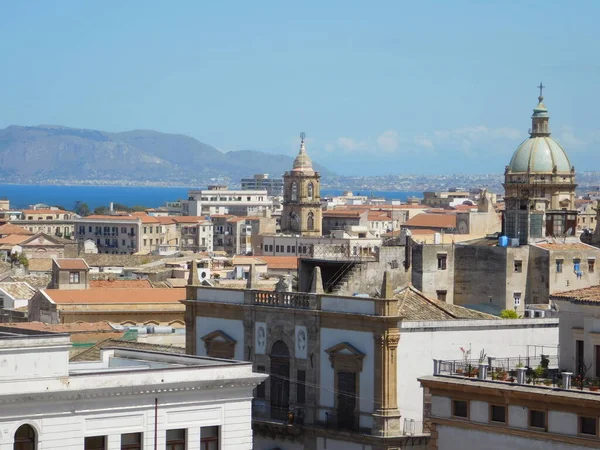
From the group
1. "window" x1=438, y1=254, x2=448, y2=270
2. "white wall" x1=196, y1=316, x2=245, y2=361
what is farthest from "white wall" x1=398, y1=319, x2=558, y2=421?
"window" x1=438, y1=254, x2=448, y2=270

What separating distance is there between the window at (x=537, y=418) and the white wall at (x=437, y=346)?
7.98 metres

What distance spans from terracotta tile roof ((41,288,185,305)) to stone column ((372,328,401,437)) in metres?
27.8

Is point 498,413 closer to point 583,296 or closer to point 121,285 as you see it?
A: point 583,296

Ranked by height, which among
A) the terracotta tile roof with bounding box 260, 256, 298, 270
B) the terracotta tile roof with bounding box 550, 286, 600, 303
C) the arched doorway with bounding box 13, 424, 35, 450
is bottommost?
the terracotta tile roof with bounding box 260, 256, 298, 270

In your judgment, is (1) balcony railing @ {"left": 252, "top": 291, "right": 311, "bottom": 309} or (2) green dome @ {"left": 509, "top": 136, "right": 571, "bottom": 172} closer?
(1) balcony railing @ {"left": 252, "top": 291, "right": 311, "bottom": 309}

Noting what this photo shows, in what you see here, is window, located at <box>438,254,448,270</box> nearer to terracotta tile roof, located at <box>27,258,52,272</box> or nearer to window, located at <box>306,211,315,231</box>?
terracotta tile roof, located at <box>27,258,52,272</box>

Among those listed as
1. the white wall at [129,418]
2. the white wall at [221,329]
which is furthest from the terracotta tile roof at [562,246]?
the white wall at [129,418]

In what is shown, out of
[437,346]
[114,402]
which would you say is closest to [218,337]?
[437,346]

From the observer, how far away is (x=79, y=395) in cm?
3509

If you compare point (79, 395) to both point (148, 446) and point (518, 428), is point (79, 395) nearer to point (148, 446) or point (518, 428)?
point (148, 446)

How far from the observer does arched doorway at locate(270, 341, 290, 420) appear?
5275 cm

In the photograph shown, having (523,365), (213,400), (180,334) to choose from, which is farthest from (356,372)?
(180,334)

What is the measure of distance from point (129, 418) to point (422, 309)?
18.7m

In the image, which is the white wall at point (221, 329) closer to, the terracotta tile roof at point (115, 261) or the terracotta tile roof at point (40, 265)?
the terracotta tile roof at point (40, 265)
